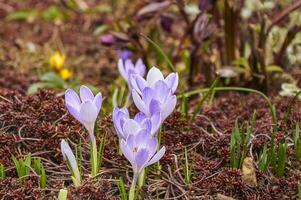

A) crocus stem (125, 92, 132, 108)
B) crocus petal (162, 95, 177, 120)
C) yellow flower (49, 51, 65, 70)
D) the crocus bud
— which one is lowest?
crocus stem (125, 92, 132, 108)

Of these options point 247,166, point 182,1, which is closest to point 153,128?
point 247,166

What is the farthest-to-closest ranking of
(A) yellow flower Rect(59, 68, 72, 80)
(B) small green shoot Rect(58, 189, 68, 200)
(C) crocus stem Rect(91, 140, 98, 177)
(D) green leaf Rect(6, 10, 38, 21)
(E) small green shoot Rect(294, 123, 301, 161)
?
1. (D) green leaf Rect(6, 10, 38, 21)
2. (A) yellow flower Rect(59, 68, 72, 80)
3. (E) small green shoot Rect(294, 123, 301, 161)
4. (C) crocus stem Rect(91, 140, 98, 177)
5. (B) small green shoot Rect(58, 189, 68, 200)

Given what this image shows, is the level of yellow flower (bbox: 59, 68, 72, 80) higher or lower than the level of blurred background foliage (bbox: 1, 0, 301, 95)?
lower

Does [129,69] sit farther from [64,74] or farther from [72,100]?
[64,74]

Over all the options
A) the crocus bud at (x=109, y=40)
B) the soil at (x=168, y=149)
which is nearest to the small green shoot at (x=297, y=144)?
the soil at (x=168, y=149)

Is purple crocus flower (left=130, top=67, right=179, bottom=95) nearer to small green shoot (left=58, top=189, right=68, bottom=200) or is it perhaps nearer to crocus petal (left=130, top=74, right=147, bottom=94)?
crocus petal (left=130, top=74, right=147, bottom=94)

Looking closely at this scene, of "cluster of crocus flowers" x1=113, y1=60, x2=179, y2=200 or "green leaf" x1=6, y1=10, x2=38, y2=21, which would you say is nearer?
"cluster of crocus flowers" x1=113, y1=60, x2=179, y2=200

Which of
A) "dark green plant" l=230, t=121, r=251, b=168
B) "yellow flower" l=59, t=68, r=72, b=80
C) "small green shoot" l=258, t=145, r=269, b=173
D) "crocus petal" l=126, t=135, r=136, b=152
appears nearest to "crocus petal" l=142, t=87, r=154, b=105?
"crocus petal" l=126, t=135, r=136, b=152
